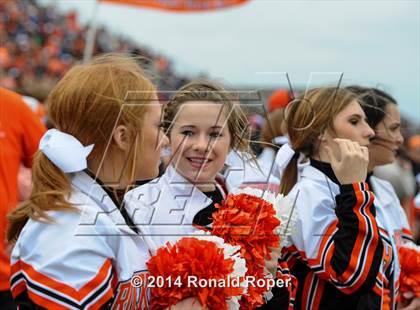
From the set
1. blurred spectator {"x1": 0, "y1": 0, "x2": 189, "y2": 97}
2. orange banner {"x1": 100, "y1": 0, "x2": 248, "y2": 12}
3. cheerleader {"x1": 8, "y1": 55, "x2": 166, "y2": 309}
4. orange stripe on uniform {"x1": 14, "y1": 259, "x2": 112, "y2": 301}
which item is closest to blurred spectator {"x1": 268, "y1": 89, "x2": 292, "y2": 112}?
orange banner {"x1": 100, "y1": 0, "x2": 248, "y2": 12}

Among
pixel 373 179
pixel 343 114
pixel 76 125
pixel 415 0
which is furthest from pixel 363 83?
pixel 76 125

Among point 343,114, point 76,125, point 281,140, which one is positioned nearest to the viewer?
point 76,125

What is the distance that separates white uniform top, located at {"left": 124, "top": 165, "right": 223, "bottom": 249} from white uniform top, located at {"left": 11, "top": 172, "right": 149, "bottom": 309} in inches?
4.0

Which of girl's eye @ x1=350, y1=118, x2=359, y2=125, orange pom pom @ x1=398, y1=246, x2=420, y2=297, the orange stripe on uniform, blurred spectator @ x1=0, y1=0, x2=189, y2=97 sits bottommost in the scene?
blurred spectator @ x1=0, y1=0, x2=189, y2=97

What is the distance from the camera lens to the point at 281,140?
2387 mm

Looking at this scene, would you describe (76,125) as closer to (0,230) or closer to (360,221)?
(360,221)

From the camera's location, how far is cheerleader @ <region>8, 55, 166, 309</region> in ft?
4.65

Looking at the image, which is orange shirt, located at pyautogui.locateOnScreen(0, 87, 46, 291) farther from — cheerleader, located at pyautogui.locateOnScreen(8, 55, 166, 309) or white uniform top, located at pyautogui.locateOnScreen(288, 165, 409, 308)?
white uniform top, located at pyautogui.locateOnScreen(288, 165, 409, 308)

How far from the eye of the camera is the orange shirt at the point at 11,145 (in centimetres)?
249

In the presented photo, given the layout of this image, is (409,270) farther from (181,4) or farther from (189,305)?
(181,4)

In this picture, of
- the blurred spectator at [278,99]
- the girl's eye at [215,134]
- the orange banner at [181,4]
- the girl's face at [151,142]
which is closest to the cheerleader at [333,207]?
the girl's eye at [215,134]

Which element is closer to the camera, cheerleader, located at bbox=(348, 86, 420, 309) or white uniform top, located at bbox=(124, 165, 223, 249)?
white uniform top, located at bbox=(124, 165, 223, 249)

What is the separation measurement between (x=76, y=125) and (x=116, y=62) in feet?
0.71

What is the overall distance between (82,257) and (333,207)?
87 centimetres
